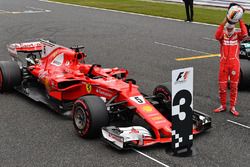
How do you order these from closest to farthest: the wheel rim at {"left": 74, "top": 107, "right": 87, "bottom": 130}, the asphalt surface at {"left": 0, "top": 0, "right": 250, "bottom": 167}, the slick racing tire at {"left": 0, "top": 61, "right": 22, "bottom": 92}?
1. the asphalt surface at {"left": 0, "top": 0, "right": 250, "bottom": 167}
2. the wheel rim at {"left": 74, "top": 107, "right": 87, "bottom": 130}
3. the slick racing tire at {"left": 0, "top": 61, "right": 22, "bottom": 92}

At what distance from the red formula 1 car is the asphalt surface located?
213 mm

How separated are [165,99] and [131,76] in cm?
340

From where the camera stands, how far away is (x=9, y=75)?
8.95 metres

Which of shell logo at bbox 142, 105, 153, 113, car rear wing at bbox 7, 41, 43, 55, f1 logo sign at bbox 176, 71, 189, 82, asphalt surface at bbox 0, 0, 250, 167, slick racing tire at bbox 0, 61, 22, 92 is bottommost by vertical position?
asphalt surface at bbox 0, 0, 250, 167

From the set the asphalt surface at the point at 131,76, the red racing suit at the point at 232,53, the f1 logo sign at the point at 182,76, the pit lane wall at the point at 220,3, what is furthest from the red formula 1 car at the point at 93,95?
the pit lane wall at the point at 220,3

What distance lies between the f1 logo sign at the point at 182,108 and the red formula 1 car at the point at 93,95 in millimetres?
292

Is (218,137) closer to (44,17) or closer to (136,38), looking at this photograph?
(136,38)

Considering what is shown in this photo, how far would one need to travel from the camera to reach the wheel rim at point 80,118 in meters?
6.71

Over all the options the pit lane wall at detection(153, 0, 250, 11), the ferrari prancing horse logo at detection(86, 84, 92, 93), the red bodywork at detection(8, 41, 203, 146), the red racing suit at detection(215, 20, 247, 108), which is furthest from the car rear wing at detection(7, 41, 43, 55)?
the pit lane wall at detection(153, 0, 250, 11)

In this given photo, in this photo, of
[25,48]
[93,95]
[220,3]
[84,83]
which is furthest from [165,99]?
[220,3]

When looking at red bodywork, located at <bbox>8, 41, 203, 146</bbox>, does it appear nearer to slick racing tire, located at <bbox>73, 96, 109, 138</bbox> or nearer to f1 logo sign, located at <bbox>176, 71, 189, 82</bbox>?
slick racing tire, located at <bbox>73, 96, 109, 138</bbox>

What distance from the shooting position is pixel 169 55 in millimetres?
13836

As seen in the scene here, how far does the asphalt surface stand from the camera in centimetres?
625

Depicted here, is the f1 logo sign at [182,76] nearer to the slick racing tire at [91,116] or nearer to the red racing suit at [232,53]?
the slick racing tire at [91,116]
